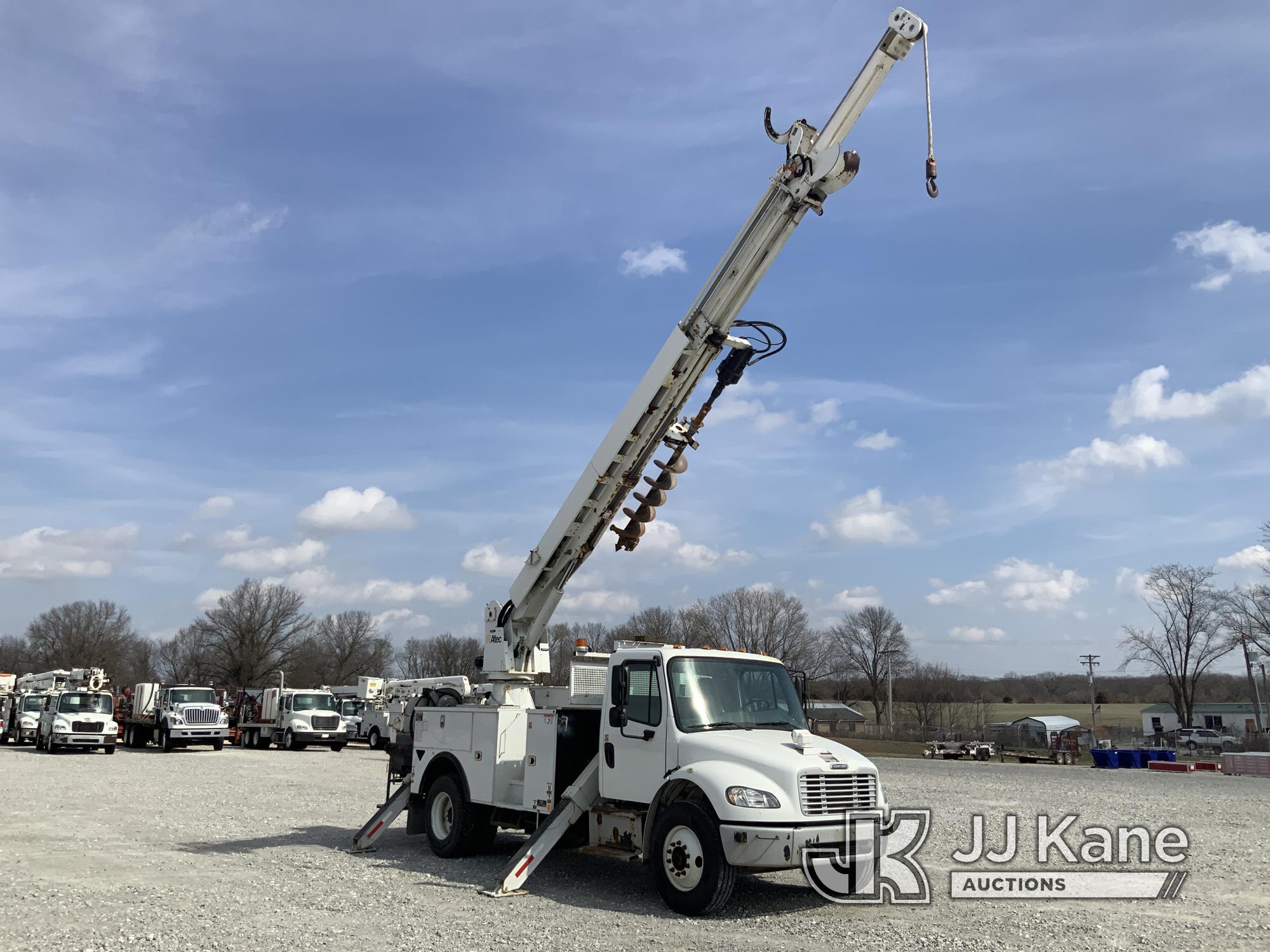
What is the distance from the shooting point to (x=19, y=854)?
11.5m

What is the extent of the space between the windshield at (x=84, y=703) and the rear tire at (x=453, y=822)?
2799cm

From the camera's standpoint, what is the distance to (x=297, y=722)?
37156 mm

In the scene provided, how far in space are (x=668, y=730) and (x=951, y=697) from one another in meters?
102

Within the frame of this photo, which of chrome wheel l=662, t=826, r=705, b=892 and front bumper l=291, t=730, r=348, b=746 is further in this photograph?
front bumper l=291, t=730, r=348, b=746

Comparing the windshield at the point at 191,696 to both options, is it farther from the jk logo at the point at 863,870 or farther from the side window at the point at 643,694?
the jk logo at the point at 863,870

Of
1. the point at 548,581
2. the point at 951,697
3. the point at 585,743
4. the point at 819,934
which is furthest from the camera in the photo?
the point at 951,697

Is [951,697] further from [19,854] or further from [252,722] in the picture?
[19,854]

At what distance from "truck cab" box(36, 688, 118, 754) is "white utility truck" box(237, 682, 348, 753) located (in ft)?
18.3

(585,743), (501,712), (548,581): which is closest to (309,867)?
(501,712)

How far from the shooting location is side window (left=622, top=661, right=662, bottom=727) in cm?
938

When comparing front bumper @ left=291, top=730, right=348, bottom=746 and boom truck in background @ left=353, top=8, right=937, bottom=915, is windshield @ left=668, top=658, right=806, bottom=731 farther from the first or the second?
front bumper @ left=291, top=730, right=348, bottom=746

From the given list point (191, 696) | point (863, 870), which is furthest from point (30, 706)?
point (863, 870)

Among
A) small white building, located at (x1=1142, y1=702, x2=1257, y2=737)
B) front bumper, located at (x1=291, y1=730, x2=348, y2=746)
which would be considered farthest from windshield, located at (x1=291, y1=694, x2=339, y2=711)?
small white building, located at (x1=1142, y1=702, x2=1257, y2=737)

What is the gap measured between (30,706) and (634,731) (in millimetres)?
38279
